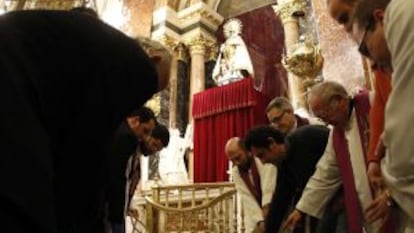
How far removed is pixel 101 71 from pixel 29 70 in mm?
182

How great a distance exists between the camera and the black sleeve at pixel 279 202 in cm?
306

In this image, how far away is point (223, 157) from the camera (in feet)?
31.5

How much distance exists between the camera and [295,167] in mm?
3021

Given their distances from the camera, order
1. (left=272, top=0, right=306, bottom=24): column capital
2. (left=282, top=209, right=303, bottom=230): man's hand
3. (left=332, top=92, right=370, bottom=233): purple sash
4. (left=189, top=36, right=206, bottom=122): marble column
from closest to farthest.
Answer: (left=332, top=92, right=370, bottom=233): purple sash
(left=282, top=209, right=303, bottom=230): man's hand
(left=272, top=0, right=306, bottom=24): column capital
(left=189, top=36, right=206, bottom=122): marble column

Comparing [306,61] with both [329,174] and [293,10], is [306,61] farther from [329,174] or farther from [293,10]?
[329,174]

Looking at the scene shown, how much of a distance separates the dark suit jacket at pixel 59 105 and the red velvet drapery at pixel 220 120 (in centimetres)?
804

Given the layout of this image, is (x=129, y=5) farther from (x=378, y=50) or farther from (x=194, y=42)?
(x=378, y=50)

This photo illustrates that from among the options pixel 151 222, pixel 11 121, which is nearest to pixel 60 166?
pixel 11 121

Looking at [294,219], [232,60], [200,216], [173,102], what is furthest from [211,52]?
[294,219]

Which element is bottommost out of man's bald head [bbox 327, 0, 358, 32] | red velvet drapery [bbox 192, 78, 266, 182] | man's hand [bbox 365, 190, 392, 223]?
man's hand [bbox 365, 190, 392, 223]

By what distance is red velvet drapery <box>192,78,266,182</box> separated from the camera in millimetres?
9523

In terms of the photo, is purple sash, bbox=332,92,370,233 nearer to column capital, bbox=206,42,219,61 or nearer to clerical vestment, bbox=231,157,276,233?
clerical vestment, bbox=231,157,276,233

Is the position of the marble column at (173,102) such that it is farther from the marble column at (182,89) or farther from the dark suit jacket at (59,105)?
the dark suit jacket at (59,105)

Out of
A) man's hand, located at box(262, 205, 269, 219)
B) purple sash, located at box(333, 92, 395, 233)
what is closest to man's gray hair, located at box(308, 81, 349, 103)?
purple sash, located at box(333, 92, 395, 233)
